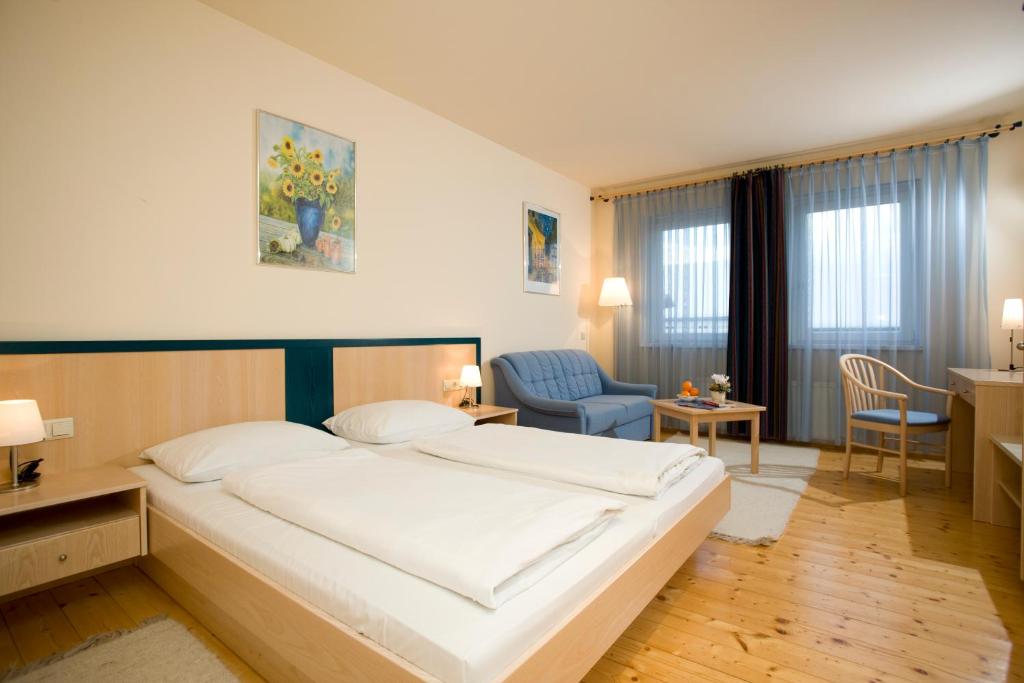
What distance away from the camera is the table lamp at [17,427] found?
5.69 ft

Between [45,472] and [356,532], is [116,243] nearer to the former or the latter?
[45,472]

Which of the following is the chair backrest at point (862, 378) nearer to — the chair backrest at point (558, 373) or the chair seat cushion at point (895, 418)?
the chair seat cushion at point (895, 418)

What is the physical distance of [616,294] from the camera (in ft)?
17.3

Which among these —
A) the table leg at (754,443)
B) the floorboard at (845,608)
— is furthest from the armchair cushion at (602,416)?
the floorboard at (845,608)

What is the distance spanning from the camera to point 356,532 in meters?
1.42

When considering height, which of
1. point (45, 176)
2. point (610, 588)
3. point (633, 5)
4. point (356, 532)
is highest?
point (633, 5)

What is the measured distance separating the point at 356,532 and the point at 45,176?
1976 millimetres

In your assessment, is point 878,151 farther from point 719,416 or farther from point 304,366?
point 304,366

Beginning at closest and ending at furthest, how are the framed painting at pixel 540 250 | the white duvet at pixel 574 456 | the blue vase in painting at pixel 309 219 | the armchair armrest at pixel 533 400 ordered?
1. the white duvet at pixel 574 456
2. the blue vase in painting at pixel 309 219
3. the armchair armrest at pixel 533 400
4. the framed painting at pixel 540 250

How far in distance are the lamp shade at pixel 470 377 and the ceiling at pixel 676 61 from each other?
6.16ft

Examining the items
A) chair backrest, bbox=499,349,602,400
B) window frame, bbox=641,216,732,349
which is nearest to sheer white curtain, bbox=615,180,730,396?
window frame, bbox=641,216,732,349

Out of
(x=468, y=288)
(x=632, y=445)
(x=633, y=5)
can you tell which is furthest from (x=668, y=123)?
(x=632, y=445)

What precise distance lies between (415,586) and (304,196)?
2396 mm

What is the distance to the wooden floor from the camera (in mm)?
1627
